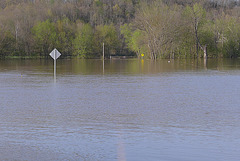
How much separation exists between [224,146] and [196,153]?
2.80 feet

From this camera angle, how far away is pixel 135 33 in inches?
3083

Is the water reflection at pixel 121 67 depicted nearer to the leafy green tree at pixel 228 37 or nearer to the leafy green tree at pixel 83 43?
the leafy green tree at pixel 228 37

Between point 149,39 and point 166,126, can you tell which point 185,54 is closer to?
point 149,39

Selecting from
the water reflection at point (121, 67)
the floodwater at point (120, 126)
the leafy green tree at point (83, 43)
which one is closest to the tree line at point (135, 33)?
the leafy green tree at point (83, 43)

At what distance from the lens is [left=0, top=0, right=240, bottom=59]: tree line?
66.2m

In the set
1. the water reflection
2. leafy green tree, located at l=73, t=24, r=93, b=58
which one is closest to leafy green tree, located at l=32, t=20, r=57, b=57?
leafy green tree, located at l=73, t=24, r=93, b=58

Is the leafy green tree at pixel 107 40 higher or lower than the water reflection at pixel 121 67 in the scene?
higher

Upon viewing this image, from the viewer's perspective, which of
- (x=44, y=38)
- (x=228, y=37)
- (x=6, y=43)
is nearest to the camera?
(x=228, y=37)

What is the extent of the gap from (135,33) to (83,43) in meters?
23.3

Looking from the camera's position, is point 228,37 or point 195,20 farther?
point 228,37

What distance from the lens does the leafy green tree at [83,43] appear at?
98125 mm

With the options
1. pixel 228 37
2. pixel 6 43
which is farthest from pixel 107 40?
pixel 228 37

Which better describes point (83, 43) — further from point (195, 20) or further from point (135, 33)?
point (195, 20)

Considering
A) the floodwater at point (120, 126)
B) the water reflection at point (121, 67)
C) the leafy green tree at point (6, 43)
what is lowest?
the floodwater at point (120, 126)
